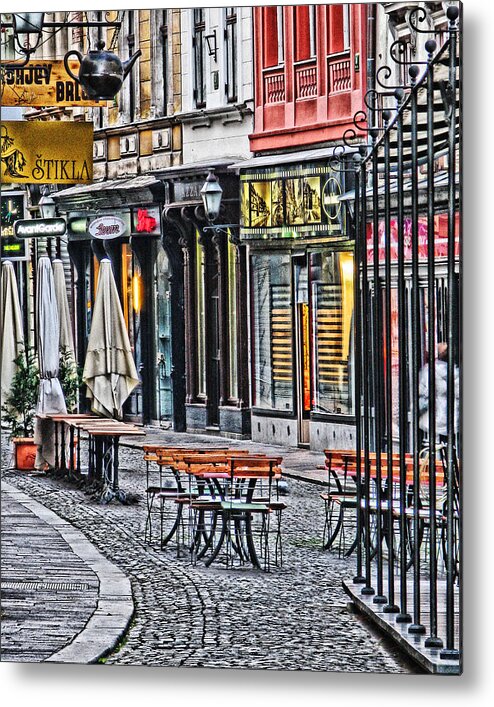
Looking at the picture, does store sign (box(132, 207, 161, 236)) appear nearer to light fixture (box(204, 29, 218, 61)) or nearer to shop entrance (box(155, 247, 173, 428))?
shop entrance (box(155, 247, 173, 428))

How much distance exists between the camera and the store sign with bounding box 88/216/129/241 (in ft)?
33.8

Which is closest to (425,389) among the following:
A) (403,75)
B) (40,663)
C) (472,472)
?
(472,472)

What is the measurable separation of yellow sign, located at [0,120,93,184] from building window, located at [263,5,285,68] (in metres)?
1.05

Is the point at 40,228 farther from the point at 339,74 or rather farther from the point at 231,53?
the point at 339,74

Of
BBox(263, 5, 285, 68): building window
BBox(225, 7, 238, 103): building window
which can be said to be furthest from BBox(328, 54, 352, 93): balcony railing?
BBox(225, 7, 238, 103): building window

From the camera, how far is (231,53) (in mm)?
10023

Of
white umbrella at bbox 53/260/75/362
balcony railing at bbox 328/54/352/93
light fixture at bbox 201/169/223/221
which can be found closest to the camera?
balcony railing at bbox 328/54/352/93

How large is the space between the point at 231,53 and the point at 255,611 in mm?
2987

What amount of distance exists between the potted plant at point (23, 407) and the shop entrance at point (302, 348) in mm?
1451

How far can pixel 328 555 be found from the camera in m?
9.95

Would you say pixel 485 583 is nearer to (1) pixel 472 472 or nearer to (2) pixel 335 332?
(1) pixel 472 472

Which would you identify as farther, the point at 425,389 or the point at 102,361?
the point at 102,361

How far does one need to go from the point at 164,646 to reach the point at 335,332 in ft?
6.22

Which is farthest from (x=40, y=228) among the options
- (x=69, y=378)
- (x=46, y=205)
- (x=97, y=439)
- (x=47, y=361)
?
(x=97, y=439)
